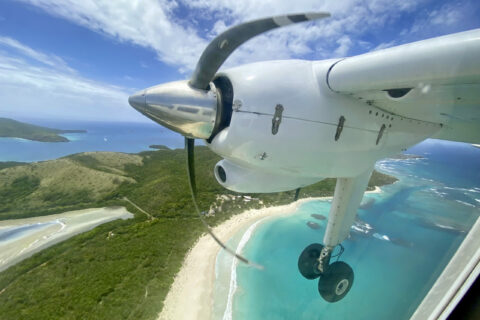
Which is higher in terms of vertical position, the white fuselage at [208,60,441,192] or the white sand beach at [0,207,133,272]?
the white fuselage at [208,60,441,192]

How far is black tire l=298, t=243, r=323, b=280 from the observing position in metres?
5.43

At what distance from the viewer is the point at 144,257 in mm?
15320

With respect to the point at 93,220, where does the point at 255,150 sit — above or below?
above

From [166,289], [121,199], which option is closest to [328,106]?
[166,289]

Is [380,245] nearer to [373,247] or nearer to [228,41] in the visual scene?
[373,247]

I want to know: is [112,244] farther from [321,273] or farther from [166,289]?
[321,273]

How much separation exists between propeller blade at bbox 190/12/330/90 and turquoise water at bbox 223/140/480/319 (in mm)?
7475

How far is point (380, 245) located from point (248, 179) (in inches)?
849

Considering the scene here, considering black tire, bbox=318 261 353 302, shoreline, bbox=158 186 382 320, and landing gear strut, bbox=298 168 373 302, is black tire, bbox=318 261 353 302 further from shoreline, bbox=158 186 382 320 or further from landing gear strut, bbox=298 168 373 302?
shoreline, bbox=158 186 382 320

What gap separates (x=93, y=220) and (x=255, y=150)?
29749 millimetres

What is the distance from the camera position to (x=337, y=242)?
4.62 metres

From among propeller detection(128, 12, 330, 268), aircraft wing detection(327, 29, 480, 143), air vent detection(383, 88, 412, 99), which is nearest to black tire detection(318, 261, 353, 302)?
propeller detection(128, 12, 330, 268)

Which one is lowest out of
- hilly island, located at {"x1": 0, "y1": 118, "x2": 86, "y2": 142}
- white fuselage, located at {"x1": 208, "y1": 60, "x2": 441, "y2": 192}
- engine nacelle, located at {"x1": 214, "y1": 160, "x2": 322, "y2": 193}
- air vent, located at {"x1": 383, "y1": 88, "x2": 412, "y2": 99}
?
hilly island, located at {"x1": 0, "y1": 118, "x2": 86, "y2": 142}

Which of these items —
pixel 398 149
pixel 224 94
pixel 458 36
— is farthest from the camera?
pixel 398 149
